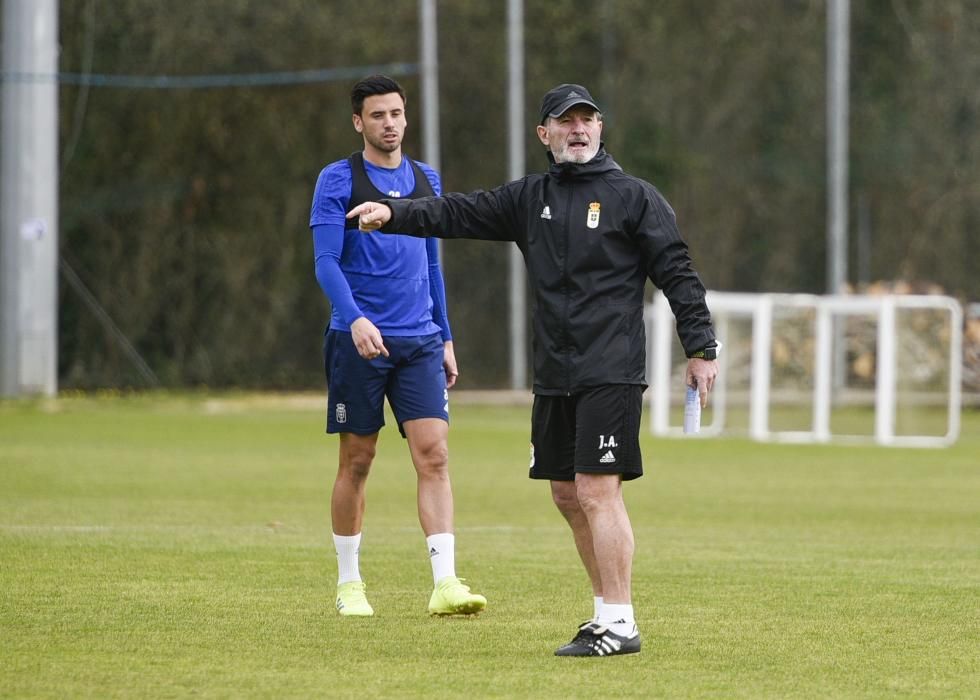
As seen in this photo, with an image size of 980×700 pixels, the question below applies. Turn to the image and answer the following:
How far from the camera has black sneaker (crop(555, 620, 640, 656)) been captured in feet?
23.0

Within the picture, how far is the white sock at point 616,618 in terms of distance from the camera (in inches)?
277

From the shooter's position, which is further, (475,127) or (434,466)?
(475,127)

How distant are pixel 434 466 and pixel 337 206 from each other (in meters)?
1.19

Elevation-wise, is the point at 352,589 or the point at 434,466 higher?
the point at 434,466

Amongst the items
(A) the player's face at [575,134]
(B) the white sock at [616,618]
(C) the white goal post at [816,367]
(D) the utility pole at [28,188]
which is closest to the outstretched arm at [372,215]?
(A) the player's face at [575,134]

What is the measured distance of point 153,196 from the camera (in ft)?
101

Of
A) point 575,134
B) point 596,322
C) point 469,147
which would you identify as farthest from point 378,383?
point 469,147

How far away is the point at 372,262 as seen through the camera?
834 cm

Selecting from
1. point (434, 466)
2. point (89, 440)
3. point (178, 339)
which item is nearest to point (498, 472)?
point (89, 440)

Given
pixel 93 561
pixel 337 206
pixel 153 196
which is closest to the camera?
pixel 337 206

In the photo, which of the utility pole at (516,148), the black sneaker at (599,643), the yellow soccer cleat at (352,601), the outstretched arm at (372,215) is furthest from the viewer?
the utility pole at (516,148)

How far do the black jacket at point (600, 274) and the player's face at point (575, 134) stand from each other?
37 mm

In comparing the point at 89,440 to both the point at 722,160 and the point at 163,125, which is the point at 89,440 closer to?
the point at 163,125

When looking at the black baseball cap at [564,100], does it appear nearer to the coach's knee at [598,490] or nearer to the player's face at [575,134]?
the player's face at [575,134]
